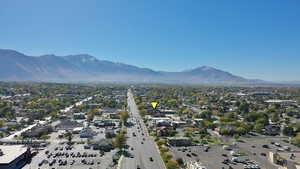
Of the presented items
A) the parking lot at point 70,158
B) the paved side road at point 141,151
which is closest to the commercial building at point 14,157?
the parking lot at point 70,158

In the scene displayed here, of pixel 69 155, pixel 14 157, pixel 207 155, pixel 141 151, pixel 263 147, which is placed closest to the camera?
pixel 14 157

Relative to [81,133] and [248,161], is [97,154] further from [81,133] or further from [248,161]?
[248,161]

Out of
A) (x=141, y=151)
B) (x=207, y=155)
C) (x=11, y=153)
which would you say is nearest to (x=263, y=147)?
(x=207, y=155)

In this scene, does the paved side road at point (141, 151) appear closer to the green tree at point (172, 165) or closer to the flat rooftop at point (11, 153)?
the green tree at point (172, 165)

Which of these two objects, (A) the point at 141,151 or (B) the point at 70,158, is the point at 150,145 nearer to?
(A) the point at 141,151

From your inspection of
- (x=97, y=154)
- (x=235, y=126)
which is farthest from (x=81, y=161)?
(x=235, y=126)

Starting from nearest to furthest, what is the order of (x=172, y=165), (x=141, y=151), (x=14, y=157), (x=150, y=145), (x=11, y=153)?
(x=172, y=165) → (x=14, y=157) → (x=11, y=153) → (x=141, y=151) → (x=150, y=145)

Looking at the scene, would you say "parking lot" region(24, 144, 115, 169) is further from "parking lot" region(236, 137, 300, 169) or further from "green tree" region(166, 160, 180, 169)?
"parking lot" region(236, 137, 300, 169)

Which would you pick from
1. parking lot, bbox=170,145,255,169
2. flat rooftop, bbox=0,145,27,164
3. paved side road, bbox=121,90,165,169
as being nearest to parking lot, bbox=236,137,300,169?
parking lot, bbox=170,145,255,169
